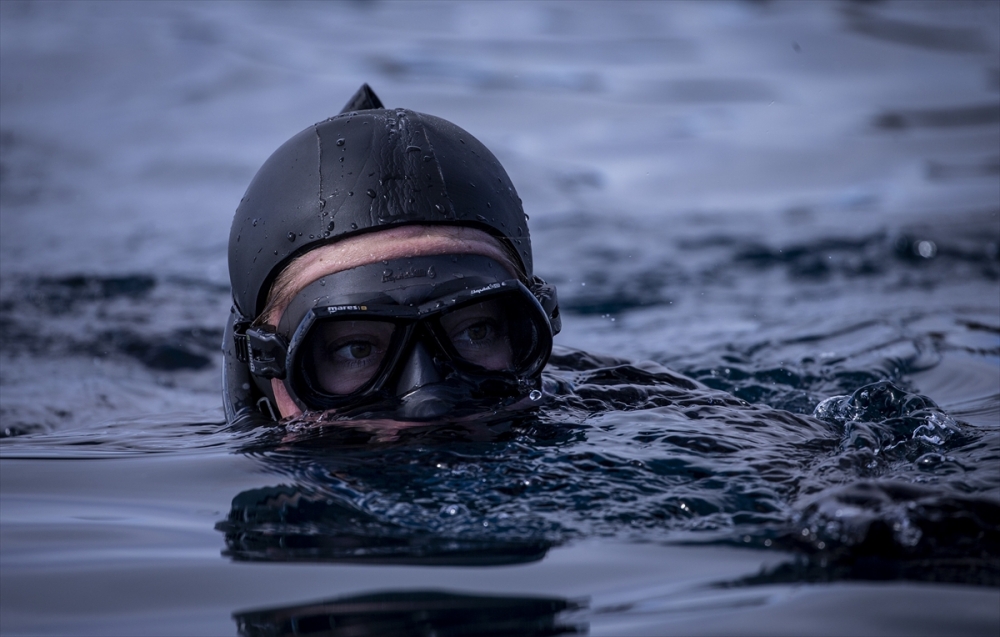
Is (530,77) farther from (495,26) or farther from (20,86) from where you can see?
(20,86)

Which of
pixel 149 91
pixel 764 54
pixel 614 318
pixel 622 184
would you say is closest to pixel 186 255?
pixel 614 318

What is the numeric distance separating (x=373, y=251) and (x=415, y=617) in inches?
52.2

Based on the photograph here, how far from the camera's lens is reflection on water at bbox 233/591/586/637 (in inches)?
78.4

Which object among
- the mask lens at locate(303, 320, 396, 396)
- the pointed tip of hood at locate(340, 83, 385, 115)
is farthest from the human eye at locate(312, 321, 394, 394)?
the pointed tip of hood at locate(340, 83, 385, 115)

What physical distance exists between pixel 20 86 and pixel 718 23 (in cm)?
894

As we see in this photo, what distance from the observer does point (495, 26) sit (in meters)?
16.0

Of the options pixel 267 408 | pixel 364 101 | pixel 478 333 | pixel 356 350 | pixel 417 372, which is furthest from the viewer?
pixel 364 101

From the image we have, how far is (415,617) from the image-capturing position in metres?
2.04

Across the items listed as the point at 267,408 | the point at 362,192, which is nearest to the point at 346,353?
the point at 362,192

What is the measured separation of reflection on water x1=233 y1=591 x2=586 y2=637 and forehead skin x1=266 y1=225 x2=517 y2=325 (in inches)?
47.4

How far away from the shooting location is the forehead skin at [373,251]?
10.3 feet

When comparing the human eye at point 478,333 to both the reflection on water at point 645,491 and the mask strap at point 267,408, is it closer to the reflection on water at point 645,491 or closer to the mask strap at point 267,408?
the reflection on water at point 645,491

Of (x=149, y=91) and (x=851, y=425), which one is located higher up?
(x=149, y=91)

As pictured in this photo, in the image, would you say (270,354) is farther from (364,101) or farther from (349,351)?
(364,101)
